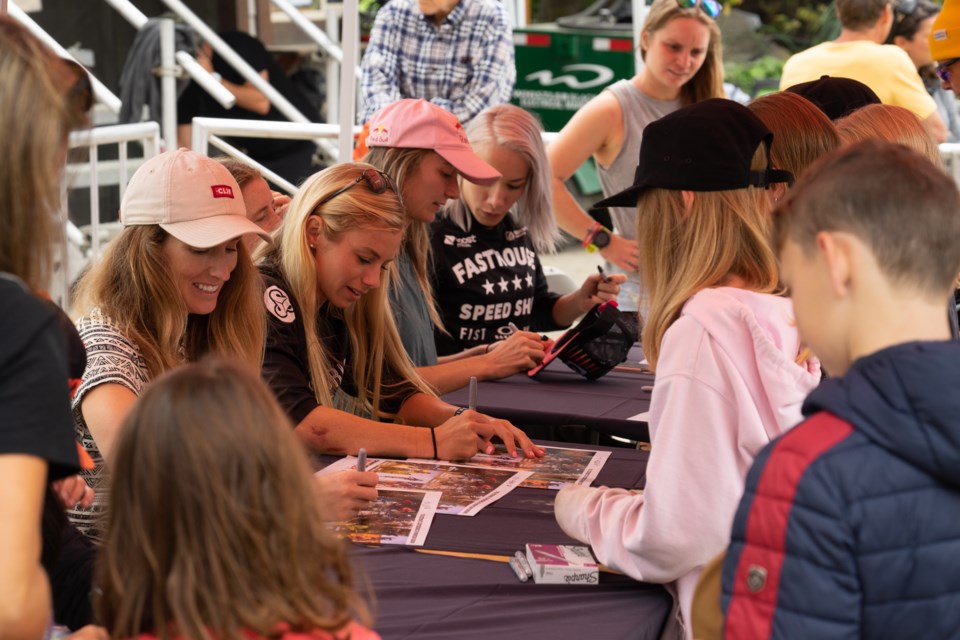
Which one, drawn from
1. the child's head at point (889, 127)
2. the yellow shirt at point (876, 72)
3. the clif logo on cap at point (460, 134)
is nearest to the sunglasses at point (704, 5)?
the yellow shirt at point (876, 72)

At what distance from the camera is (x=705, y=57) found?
4.89 metres

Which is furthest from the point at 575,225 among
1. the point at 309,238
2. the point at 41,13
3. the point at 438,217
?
the point at 41,13

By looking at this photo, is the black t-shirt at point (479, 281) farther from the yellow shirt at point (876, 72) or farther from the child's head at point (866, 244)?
the child's head at point (866, 244)

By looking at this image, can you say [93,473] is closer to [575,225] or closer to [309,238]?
[309,238]

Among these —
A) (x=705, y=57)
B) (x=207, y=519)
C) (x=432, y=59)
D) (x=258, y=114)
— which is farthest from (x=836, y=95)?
(x=258, y=114)

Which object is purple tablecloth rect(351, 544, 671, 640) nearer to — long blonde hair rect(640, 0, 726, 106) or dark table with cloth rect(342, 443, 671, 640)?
dark table with cloth rect(342, 443, 671, 640)

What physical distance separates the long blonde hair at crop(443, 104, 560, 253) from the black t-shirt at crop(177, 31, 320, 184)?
8.64 ft

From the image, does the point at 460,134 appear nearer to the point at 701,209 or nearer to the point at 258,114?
the point at 701,209

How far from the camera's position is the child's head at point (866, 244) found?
1370mm

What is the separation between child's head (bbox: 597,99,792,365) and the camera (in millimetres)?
2039

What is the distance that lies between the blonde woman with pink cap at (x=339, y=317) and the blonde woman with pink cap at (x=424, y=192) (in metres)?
0.40

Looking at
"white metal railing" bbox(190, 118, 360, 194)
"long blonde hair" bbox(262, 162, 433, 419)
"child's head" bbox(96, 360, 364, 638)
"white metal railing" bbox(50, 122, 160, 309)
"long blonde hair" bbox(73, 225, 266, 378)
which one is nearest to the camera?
"child's head" bbox(96, 360, 364, 638)

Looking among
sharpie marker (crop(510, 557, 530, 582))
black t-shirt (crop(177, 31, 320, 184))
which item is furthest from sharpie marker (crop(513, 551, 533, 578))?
black t-shirt (crop(177, 31, 320, 184))

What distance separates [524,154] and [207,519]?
2790 millimetres
